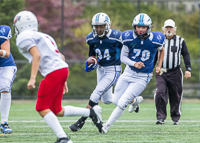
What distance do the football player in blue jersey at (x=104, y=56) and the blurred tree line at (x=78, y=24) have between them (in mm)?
8693

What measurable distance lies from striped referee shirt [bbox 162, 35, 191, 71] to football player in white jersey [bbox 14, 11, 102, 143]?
313 centimetres

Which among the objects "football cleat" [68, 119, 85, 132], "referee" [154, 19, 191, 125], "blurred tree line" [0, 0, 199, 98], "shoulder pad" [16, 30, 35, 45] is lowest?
"blurred tree line" [0, 0, 199, 98]

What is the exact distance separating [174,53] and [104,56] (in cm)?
176

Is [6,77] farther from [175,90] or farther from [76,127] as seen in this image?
[175,90]

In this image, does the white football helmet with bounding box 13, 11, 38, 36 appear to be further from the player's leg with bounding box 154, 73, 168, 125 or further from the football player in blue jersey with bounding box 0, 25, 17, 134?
the player's leg with bounding box 154, 73, 168, 125

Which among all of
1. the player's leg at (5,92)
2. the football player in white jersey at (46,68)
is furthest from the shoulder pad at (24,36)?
the player's leg at (5,92)

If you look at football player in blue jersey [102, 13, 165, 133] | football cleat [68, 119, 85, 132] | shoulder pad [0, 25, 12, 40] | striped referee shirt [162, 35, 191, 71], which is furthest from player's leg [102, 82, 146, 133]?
shoulder pad [0, 25, 12, 40]

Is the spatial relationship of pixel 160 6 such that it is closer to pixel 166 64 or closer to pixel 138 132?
pixel 166 64

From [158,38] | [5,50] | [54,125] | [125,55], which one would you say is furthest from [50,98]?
[158,38]

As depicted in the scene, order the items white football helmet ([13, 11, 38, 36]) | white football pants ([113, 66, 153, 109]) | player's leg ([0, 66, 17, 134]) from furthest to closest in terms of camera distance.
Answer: player's leg ([0, 66, 17, 134]) < white football pants ([113, 66, 153, 109]) < white football helmet ([13, 11, 38, 36])

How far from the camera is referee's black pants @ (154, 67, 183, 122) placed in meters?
7.43

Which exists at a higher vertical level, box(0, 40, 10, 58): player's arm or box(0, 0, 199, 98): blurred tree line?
box(0, 40, 10, 58): player's arm

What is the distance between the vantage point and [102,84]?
614cm

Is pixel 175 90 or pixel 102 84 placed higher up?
pixel 102 84
